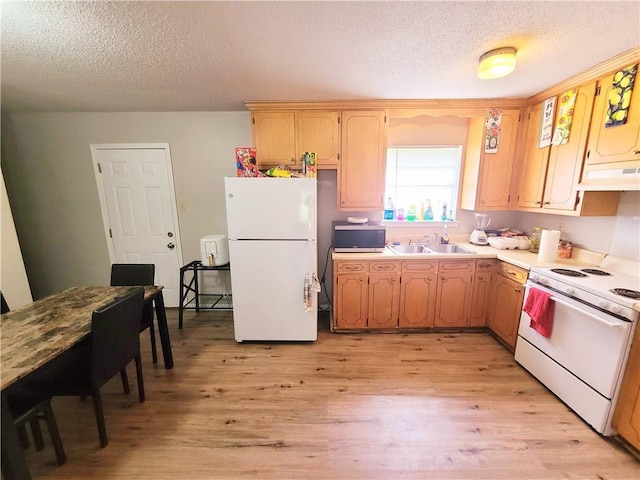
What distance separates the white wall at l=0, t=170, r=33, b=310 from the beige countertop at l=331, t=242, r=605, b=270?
3.31 m

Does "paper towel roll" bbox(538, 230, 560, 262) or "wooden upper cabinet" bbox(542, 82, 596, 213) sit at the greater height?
"wooden upper cabinet" bbox(542, 82, 596, 213)

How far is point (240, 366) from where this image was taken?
2.22 metres

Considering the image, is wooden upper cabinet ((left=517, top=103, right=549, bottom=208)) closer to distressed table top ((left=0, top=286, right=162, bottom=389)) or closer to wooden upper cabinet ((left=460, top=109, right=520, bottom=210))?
wooden upper cabinet ((left=460, top=109, right=520, bottom=210))

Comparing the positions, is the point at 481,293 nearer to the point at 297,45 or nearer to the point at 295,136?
the point at 295,136

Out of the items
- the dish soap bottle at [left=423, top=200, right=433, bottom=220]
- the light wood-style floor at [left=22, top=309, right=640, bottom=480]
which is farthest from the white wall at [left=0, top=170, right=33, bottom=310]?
the dish soap bottle at [left=423, top=200, right=433, bottom=220]

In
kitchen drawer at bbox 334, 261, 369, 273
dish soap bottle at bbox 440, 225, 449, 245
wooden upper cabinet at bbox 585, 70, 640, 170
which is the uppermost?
wooden upper cabinet at bbox 585, 70, 640, 170

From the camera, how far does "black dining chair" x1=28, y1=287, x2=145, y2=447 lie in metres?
1.40

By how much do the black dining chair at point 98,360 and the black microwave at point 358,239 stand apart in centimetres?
173

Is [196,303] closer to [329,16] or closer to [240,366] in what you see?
[240,366]

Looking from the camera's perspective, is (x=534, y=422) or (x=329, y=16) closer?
(x=329, y=16)

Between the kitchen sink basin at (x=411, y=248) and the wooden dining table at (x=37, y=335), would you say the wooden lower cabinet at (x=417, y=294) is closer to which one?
the kitchen sink basin at (x=411, y=248)

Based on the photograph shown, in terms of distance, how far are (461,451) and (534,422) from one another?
2.01 feet

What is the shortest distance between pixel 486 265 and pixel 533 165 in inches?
43.2

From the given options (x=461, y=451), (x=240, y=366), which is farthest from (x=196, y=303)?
(x=461, y=451)
